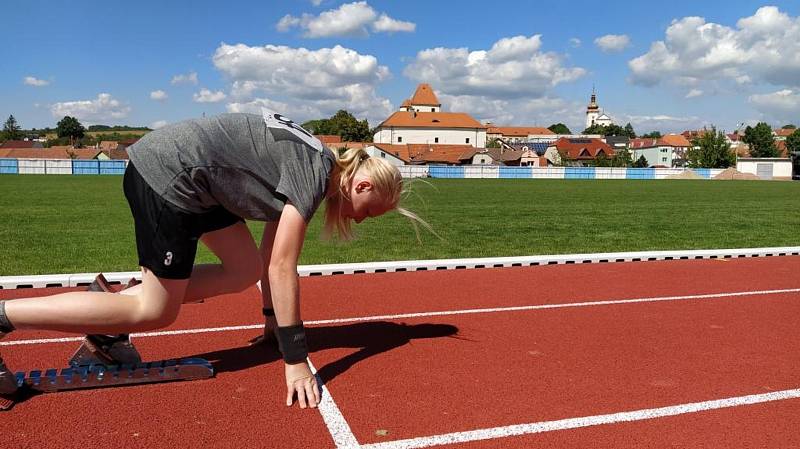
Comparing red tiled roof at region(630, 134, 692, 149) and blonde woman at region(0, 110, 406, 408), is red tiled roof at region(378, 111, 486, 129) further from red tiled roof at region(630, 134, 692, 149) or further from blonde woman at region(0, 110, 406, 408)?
blonde woman at region(0, 110, 406, 408)

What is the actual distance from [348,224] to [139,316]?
1216 mm

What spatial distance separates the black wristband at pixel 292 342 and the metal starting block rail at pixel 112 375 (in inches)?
29.0

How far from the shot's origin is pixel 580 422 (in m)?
3.21

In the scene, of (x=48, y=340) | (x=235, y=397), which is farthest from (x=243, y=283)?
(x=48, y=340)

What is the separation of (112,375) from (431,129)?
407 ft

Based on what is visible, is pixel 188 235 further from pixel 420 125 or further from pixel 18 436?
pixel 420 125

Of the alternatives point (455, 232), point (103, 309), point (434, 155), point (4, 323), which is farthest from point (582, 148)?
point (4, 323)

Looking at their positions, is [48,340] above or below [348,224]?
below

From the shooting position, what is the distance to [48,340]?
14.4 feet

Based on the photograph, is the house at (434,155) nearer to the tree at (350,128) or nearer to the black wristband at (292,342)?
the tree at (350,128)

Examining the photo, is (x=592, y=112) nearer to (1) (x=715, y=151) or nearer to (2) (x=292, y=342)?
(1) (x=715, y=151)

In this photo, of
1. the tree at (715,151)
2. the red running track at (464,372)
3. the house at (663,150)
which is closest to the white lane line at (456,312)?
the red running track at (464,372)

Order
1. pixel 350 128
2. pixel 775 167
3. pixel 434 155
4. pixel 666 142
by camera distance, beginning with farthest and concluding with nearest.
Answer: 1. pixel 666 142
2. pixel 350 128
3. pixel 434 155
4. pixel 775 167

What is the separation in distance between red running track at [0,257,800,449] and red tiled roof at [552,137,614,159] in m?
111
